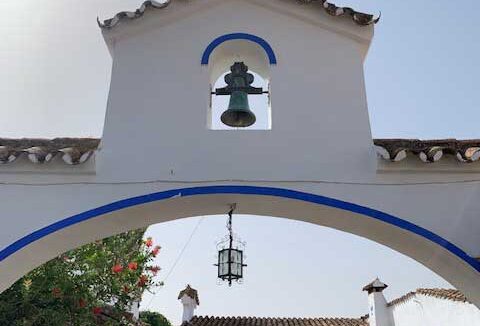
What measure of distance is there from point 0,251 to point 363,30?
392 centimetres

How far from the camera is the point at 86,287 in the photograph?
23.2 feet

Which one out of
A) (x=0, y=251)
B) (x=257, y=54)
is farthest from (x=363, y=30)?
(x=0, y=251)

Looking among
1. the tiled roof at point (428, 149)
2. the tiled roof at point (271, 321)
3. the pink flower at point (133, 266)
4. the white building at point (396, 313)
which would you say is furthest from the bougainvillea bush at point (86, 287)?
the tiled roof at point (271, 321)

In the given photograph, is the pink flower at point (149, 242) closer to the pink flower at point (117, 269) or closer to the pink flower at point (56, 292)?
the pink flower at point (117, 269)

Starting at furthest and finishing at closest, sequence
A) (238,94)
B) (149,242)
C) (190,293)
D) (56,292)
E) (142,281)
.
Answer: (190,293) → (142,281) → (149,242) → (56,292) → (238,94)

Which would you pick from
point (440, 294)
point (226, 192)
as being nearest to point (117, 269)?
point (226, 192)

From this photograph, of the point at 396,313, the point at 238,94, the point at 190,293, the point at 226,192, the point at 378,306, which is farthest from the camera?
the point at 190,293

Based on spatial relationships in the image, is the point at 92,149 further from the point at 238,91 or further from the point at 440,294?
the point at 440,294

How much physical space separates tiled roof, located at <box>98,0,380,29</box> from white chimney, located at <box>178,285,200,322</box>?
38.3 ft

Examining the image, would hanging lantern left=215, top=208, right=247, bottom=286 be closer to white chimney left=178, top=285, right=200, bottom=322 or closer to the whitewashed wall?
the whitewashed wall

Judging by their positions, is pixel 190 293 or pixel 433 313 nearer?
pixel 433 313

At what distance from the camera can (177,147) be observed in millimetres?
4770

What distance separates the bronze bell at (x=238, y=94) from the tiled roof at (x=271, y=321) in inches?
414

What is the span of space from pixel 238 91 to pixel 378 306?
34.4 feet
